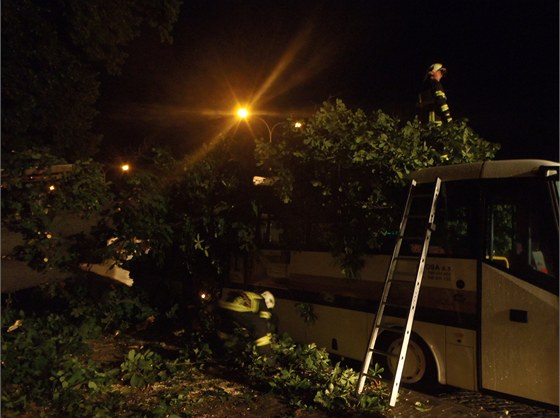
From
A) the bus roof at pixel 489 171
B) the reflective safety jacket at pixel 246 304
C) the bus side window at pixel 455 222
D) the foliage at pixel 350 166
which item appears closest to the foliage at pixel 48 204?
the foliage at pixel 350 166

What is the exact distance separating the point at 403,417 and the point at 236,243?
3.98m

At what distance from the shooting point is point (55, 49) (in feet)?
33.6

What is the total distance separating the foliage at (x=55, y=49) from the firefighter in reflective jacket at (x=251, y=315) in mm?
6419

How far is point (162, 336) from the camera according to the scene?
7949 mm

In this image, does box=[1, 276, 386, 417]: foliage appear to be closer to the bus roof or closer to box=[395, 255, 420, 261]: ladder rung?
box=[395, 255, 420, 261]: ladder rung

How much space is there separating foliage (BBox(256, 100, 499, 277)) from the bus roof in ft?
1.04

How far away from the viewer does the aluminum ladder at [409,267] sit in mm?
5005

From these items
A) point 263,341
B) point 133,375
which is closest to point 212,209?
point 263,341

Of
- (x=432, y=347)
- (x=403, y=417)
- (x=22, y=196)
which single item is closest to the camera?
(x=403, y=417)

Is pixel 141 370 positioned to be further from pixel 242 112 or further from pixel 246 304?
pixel 242 112

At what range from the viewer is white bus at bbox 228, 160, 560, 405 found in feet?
15.0

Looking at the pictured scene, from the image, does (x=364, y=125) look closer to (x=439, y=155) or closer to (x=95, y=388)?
(x=439, y=155)

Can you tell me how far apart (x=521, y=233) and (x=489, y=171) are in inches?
31.3

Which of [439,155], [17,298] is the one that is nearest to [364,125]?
[439,155]
